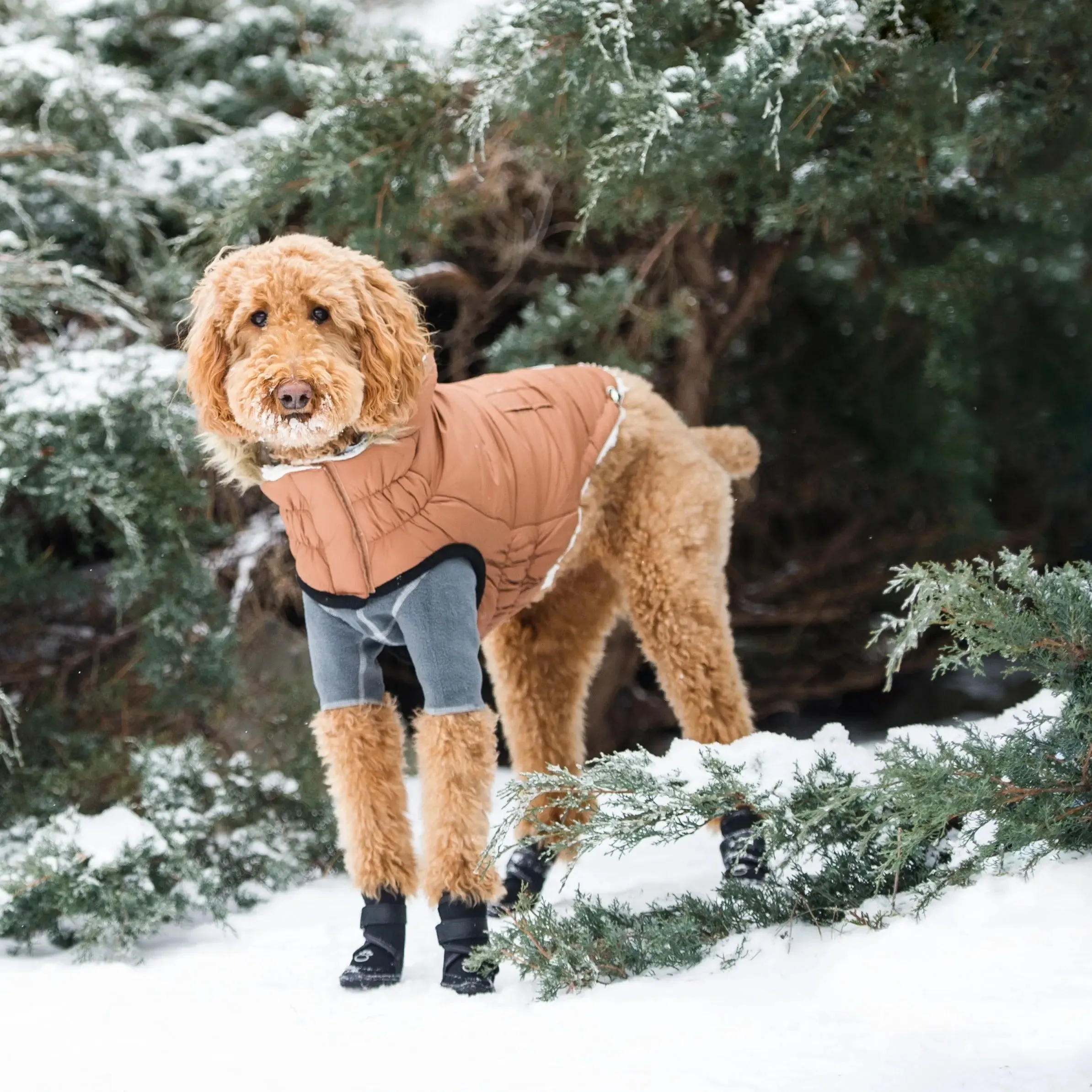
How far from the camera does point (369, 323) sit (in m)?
2.54

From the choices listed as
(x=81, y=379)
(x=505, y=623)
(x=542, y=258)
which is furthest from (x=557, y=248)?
(x=505, y=623)

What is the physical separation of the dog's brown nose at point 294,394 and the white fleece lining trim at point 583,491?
2.96ft

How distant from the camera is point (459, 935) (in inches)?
102

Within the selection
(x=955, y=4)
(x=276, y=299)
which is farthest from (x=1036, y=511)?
(x=276, y=299)

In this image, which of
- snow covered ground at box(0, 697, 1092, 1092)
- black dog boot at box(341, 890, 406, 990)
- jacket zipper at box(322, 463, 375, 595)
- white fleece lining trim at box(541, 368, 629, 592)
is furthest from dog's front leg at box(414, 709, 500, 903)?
white fleece lining trim at box(541, 368, 629, 592)

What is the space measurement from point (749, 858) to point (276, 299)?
1661 mm

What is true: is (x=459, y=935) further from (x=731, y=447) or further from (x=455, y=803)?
(x=731, y=447)

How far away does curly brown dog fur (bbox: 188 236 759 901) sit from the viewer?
245 centimetres

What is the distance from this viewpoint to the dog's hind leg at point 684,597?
3.15 metres

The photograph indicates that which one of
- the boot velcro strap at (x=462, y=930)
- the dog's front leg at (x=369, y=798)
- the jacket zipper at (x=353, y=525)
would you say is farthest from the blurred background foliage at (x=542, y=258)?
the boot velcro strap at (x=462, y=930)

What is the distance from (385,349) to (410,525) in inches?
14.8

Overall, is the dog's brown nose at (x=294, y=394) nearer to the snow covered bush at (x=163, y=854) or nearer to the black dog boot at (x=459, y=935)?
the black dog boot at (x=459, y=935)

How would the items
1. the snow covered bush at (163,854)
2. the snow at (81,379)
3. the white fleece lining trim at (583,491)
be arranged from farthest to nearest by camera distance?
the snow at (81,379) → the snow covered bush at (163,854) → the white fleece lining trim at (583,491)

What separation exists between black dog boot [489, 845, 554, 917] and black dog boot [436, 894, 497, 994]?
2.05 ft
